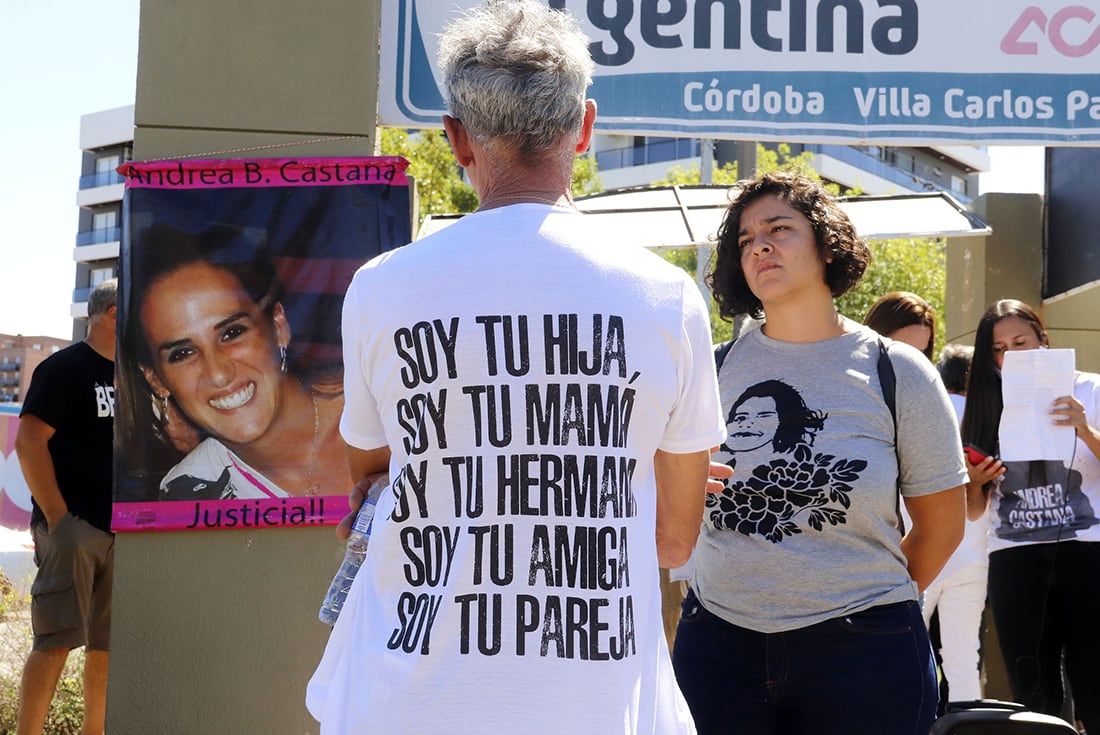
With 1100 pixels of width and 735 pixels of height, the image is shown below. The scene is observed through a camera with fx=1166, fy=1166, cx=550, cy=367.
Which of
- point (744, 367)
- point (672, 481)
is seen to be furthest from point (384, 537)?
point (744, 367)

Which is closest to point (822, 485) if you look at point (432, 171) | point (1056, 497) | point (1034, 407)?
point (1034, 407)

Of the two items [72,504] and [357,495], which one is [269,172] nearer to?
[72,504]

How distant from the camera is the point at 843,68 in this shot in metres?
5.01

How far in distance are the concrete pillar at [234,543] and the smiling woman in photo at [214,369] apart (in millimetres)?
259

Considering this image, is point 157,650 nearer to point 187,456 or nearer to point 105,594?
point 187,456

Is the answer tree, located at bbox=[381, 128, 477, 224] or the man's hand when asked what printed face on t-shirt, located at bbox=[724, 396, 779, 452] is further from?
tree, located at bbox=[381, 128, 477, 224]

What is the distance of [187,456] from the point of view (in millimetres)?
4355

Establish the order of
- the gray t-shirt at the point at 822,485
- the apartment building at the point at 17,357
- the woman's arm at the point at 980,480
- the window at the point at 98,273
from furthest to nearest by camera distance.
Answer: the apartment building at the point at 17,357, the window at the point at 98,273, the woman's arm at the point at 980,480, the gray t-shirt at the point at 822,485

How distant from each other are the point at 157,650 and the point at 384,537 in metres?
2.89

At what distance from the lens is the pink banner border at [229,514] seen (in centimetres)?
430

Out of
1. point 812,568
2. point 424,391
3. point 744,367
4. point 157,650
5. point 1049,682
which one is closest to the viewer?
point 424,391

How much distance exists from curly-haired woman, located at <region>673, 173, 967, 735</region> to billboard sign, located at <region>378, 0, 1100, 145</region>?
1.94 metres

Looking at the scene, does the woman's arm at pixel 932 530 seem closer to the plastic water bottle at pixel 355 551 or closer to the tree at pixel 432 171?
the plastic water bottle at pixel 355 551

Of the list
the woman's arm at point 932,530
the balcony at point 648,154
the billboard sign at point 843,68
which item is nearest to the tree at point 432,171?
the billboard sign at point 843,68
